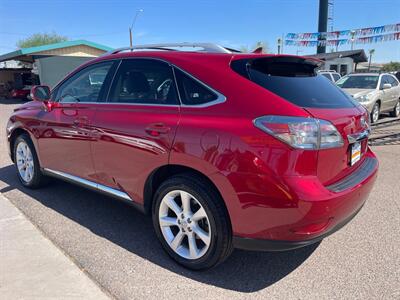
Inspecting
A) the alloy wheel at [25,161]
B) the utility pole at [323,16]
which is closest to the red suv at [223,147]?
the alloy wheel at [25,161]

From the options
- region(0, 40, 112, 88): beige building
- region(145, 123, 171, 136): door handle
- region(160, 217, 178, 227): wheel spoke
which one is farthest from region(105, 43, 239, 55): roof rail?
region(0, 40, 112, 88): beige building

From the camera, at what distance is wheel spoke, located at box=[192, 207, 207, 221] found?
270 centimetres

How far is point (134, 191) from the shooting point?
3238 mm

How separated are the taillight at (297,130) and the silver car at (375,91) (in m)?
8.53

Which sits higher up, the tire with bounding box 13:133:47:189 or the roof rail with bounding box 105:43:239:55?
the roof rail with bounding box 105:43:239:55

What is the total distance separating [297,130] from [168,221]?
1.37 metres

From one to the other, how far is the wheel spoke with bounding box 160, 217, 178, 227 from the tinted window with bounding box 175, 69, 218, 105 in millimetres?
1006

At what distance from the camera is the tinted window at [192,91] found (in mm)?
2693

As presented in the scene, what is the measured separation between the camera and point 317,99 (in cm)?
271

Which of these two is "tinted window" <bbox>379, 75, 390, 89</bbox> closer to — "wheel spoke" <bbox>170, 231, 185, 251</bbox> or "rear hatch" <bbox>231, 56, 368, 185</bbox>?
"rear hatch" <bbox>231, 56, 368, 185</bbox>

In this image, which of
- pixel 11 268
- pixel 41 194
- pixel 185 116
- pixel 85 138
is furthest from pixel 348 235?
pixel 41 194

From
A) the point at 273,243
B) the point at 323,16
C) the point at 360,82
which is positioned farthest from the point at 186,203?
the point at 323,16

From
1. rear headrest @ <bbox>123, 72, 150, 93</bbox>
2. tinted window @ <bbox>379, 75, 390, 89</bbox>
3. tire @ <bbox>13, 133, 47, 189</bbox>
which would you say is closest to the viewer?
rear headrest @ <bbox>123, 72, 150, 93</bbox>

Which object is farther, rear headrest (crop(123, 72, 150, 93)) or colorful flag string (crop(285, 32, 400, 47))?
colorful flag string (crop(285, 32, 400, 47))
